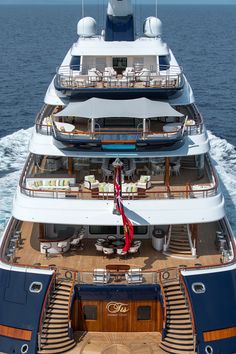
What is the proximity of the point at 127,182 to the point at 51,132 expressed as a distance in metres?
4.25

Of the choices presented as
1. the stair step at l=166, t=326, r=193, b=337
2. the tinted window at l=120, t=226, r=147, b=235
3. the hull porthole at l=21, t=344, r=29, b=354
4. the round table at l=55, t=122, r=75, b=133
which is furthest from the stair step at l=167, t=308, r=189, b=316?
the round table at l=55, t=122, r=75, b=133

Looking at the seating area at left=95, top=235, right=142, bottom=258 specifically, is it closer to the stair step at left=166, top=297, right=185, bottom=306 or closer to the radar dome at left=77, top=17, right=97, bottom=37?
the stair step at left=166, top=297, right=185, bottom=306

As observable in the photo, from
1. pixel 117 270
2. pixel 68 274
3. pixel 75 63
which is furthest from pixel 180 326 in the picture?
pixel 75 63

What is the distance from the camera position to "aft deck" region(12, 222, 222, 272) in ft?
78.4

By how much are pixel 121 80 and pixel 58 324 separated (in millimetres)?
12723

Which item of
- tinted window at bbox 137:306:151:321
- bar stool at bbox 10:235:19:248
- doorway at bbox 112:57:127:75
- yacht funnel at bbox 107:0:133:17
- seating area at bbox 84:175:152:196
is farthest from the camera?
yacht funnel at bbox 107:0:133:17

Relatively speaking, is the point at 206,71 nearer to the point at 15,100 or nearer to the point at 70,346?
the point at 15,100

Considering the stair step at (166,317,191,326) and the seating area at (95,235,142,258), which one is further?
the seating area at (95,235,142,258)

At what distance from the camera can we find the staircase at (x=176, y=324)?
20562 millimetres

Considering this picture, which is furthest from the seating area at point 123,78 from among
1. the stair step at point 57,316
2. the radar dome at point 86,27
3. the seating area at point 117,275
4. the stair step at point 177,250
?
the stair step at point 57,316

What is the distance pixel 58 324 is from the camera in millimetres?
21203

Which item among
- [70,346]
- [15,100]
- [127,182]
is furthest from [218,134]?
[70,346]

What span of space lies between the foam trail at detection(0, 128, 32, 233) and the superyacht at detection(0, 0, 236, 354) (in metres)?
8.57

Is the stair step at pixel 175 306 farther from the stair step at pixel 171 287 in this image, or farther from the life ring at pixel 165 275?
the life ring at pixel 165 275
